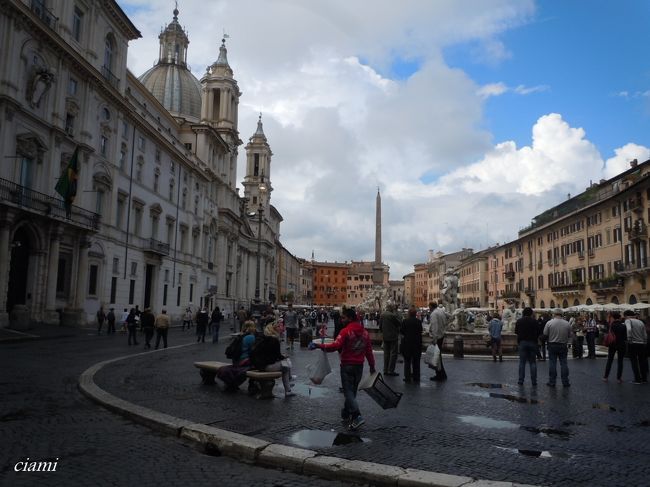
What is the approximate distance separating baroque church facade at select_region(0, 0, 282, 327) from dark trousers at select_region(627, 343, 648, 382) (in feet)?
78.3

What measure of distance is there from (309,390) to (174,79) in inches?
2447

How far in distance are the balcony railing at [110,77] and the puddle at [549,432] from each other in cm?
3432

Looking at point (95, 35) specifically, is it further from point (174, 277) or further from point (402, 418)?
point (402, 418)

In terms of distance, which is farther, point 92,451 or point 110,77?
point 110,77

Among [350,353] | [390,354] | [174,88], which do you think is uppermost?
[174,88]

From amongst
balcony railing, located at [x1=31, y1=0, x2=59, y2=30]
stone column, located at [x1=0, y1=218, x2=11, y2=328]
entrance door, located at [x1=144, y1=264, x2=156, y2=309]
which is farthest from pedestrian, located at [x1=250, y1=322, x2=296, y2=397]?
entrance door, located at [x1=144, y1=264, x2=156, y2=309]

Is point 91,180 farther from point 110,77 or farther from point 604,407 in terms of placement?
point 604,407

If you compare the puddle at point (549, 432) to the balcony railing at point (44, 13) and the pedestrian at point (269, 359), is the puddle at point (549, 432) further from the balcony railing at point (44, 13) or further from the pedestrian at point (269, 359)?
the balcony railing at point (44, 13)

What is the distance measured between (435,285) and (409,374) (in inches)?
4835

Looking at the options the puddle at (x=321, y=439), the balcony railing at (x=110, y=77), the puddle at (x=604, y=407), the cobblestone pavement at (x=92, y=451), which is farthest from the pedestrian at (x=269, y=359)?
the balcony railing at (x=110, y=77)

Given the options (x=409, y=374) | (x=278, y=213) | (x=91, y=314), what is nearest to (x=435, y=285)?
(x=278, y=213)

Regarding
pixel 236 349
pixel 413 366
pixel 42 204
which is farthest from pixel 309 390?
pixel 42 204

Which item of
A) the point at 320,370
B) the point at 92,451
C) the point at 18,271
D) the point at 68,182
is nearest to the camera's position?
the point at 92,451

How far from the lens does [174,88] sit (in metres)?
65.3
